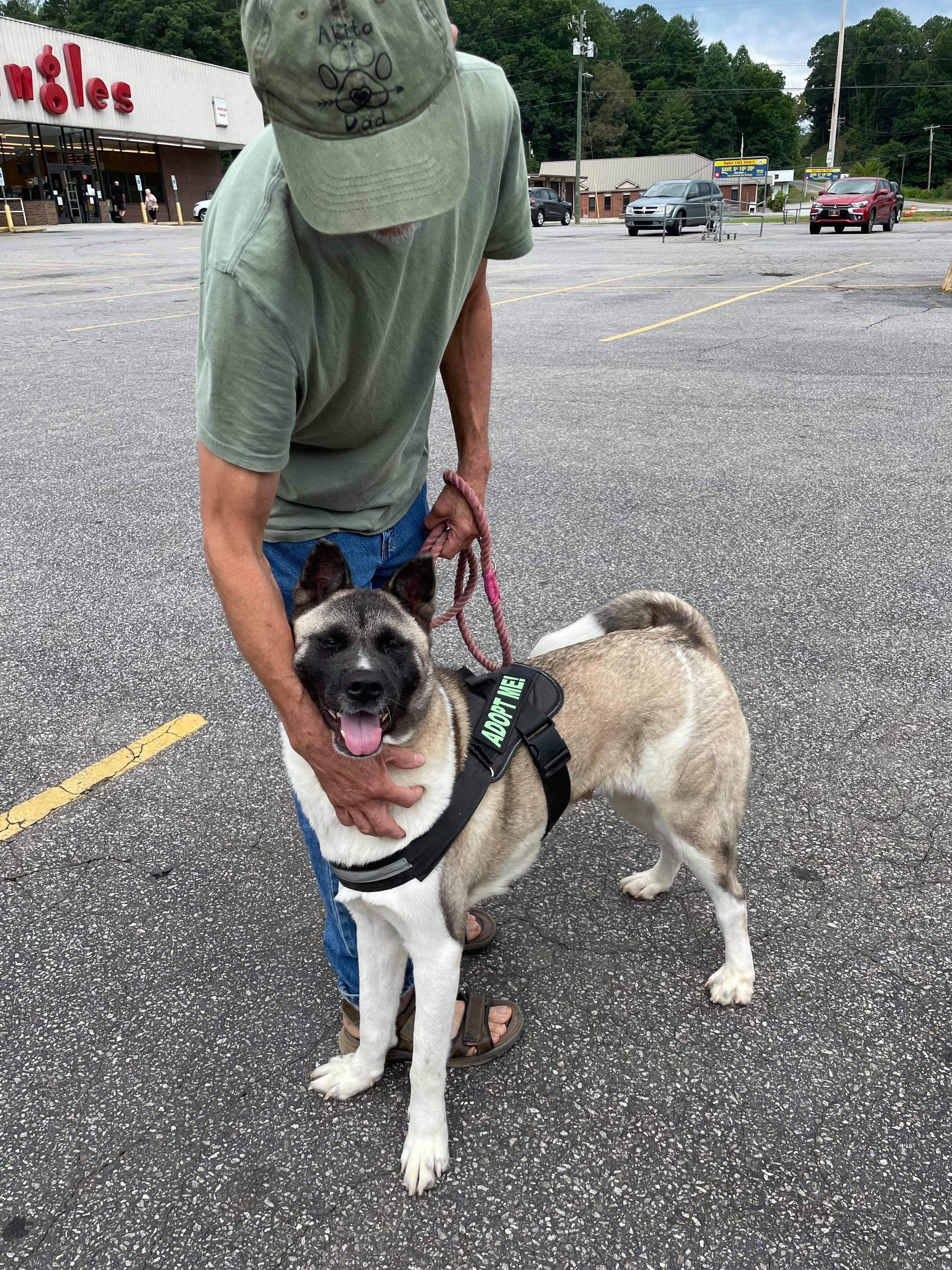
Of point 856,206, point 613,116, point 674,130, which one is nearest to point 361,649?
point 856,206

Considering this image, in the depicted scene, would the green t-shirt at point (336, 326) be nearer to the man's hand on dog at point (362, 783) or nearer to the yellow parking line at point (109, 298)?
the man's hand on dog at point (362, 783)

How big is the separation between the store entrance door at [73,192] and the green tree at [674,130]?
72061 mm

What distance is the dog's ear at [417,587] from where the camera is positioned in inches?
84.0

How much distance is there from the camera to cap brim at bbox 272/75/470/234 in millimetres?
1550

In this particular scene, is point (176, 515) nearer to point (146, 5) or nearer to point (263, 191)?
point (263, 191)

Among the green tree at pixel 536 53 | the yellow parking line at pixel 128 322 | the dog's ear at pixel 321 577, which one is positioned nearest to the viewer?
the dog's ear at pixel 321 577

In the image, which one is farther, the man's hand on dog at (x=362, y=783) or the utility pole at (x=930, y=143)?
the utility pole at (x=930, y=143)

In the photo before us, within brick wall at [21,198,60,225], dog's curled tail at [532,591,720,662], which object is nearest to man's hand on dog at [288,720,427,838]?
dog's curled tail at [532,591,720,662]

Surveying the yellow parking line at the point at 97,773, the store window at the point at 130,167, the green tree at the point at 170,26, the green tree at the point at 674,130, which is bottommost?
the yellow parking line at the point at 97,773

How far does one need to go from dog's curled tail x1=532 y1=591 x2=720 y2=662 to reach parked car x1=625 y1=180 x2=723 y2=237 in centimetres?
3574

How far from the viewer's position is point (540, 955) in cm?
282

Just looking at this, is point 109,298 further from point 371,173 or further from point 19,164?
point 19,164

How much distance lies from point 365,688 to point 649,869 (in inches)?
65.3

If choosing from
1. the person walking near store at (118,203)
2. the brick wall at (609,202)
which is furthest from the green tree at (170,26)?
the brick wall at (609,202)
